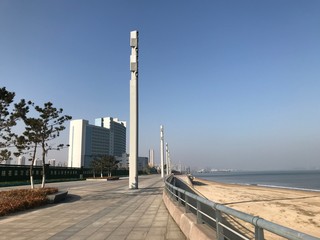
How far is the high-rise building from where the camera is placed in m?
140

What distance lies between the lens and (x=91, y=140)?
14638 cm

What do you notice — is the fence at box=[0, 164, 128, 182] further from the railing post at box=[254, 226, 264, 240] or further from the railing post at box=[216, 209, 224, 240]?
the railing post at box=[254, 226, 264, 240]

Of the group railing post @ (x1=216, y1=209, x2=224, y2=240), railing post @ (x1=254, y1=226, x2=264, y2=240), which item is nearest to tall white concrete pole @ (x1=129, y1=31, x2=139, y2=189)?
railing post @ (x1=216, y1=209, x2=224, y2=240)

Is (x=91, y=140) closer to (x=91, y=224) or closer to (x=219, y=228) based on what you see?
(x=91, y=224)

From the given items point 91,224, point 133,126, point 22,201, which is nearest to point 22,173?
point 133,126

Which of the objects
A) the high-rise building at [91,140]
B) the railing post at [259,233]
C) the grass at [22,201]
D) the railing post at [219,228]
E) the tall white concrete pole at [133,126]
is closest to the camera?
the railing post at [259,233]

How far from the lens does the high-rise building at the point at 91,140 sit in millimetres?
140250

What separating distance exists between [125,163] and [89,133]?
27145 millimetres

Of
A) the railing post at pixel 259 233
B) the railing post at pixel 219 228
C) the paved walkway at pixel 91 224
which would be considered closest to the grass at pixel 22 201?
the paved walkway at pixel 91 224

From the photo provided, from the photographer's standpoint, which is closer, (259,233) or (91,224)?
(259,233)

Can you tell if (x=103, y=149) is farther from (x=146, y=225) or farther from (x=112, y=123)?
(x=146, y=225)

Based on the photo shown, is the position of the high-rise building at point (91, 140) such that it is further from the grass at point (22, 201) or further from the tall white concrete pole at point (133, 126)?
the grass at point (22, 201)

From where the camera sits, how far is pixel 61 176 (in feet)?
177

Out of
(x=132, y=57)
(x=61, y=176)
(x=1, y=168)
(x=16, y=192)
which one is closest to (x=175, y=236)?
(x=16, y=192)
